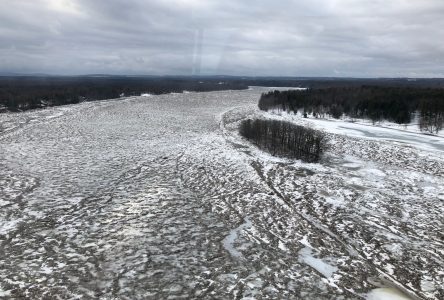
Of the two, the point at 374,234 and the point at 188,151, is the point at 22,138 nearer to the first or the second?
the point at 188,151

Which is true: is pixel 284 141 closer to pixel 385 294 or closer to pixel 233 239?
pixel 233 239

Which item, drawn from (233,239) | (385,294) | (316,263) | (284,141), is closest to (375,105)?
(284,141)

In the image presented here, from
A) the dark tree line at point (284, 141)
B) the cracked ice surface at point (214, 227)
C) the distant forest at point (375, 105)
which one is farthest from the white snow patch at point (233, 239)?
the distant forest at point (375, 105)

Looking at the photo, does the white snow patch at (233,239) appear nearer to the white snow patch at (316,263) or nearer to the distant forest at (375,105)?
the white snow patch at (316,263)

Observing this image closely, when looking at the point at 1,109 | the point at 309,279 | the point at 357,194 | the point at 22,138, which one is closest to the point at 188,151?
the point at 357,194

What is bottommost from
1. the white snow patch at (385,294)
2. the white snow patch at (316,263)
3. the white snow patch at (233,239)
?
the white snow patch at (233,239)

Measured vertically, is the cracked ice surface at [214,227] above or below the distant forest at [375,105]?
below

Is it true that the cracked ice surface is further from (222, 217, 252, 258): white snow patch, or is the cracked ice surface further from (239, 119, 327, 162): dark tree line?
(239, 119, 327, 162): dark tree line

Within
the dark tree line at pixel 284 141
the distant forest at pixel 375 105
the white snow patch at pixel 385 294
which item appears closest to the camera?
the white snow patch at pixel 385 294
